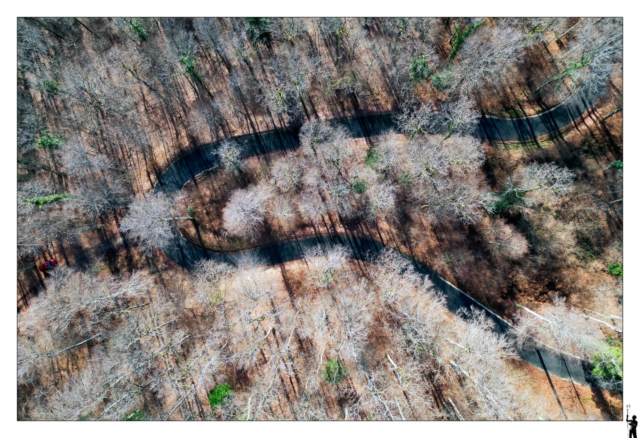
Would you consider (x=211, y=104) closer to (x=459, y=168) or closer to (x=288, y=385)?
(x=459, y=168)

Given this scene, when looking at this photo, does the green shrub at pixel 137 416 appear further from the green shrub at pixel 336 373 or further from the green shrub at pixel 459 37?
the green shrub at pixel 459 37

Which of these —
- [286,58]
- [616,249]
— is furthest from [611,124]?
[286,58]

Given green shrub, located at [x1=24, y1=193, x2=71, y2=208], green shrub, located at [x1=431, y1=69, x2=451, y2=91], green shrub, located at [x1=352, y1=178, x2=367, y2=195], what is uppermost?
green shrub, located at [x1=24, y1=193, x2=71, y2=208]

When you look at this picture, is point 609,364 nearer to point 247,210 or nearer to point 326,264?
point 326,264

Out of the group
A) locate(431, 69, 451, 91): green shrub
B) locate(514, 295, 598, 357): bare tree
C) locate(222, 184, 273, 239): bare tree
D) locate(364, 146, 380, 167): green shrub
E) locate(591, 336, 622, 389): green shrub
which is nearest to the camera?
locate(591, 336, 622, 389): green shrub

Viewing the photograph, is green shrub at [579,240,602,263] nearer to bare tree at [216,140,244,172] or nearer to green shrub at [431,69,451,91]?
green shrub at [431,69,451,91]

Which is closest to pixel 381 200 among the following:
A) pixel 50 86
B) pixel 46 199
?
pixel 46 199

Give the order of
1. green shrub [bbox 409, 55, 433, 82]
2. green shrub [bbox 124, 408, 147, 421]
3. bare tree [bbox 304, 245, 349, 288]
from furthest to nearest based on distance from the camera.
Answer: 1. green shrub [bbox 409, 55, 433, 82]
2. bare tree [bbox 304, 245, 349, 288]
3. green shrub [bbox 124, 408, 147, 421]

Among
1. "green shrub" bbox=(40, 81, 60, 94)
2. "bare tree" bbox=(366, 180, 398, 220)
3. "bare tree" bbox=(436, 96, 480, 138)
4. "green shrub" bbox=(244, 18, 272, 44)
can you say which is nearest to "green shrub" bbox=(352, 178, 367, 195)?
"bare tree" bbox=(366, 180, 398, 220)
